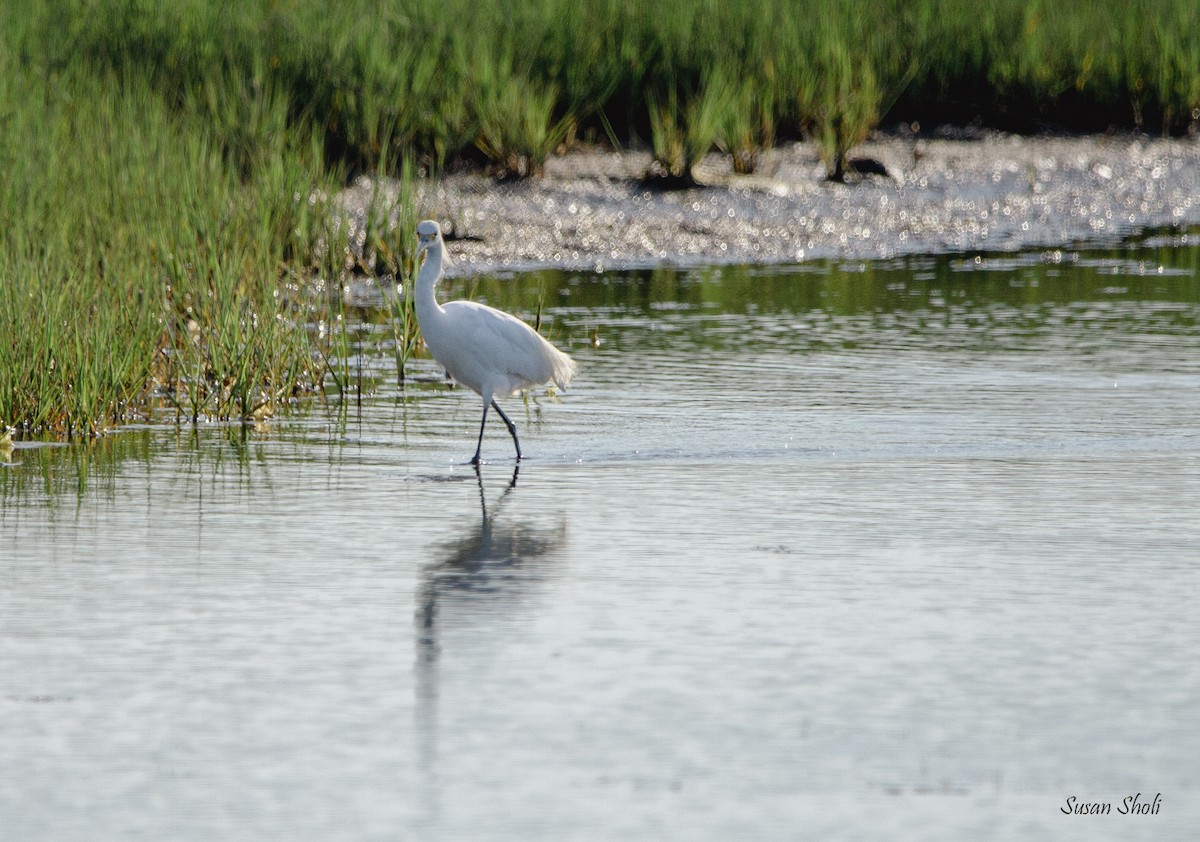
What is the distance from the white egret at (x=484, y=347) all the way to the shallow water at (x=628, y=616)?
0.87 ft

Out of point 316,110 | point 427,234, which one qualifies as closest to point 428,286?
point 427,234

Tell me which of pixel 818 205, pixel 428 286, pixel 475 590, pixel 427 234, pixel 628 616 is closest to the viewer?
pixel 628 616

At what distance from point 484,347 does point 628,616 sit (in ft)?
9.91

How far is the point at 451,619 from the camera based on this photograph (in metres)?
5.53

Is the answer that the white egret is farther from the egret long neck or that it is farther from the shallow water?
the shallow water

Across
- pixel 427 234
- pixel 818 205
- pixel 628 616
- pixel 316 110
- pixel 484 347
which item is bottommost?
pixel 628 616

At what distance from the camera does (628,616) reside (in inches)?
219

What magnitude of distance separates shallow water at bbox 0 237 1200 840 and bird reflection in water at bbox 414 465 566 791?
1 centimetres

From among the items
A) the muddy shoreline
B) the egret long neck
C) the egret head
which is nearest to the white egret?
the egret long neck

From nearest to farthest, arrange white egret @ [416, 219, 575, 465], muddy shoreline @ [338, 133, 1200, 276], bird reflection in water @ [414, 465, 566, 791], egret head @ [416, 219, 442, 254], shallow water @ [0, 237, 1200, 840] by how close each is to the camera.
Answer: shallow water @ [0, 237, 1200, 840] → bird reflection in water @ [414, 465, 566, 791] → white egret @ [416, 219, 575, 465] → egret head @ [416, 219, 442, 254] → muddy shoreline @ [338, 133, 1200, 276]

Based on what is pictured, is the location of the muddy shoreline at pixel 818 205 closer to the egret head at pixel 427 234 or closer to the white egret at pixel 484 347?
the egret head at pixel 427 234

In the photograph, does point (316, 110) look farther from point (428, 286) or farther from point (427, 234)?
point (428, 286)

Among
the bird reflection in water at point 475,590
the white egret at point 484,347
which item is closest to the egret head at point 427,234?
the white egret at point 484,347

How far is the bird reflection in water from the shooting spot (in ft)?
16.3
